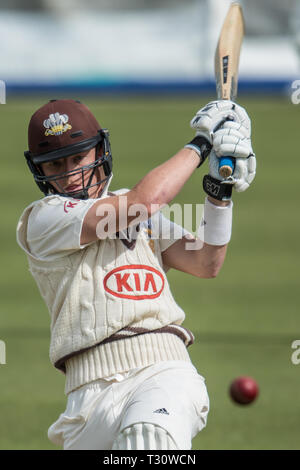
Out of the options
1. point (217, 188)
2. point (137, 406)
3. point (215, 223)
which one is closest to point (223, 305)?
point (215, 223)

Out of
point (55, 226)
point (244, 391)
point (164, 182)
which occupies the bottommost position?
point (244, 391)

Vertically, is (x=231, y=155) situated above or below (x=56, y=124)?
below

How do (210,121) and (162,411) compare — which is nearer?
(162,411)

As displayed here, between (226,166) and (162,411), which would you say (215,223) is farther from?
(162,411)

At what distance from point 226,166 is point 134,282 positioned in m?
0.61

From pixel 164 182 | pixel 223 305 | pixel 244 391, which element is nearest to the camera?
pixel 164 182

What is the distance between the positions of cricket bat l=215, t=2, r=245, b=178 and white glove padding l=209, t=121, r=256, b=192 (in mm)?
598

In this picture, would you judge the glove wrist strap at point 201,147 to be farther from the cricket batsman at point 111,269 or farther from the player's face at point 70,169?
the player's face at point 70,169

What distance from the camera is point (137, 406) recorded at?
3.38m

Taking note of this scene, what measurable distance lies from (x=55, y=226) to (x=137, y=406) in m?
0.84

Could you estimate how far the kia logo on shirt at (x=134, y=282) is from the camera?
144 inches

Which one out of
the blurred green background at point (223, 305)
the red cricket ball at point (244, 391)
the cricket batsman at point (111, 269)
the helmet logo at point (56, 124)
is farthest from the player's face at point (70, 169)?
the red cricket ball at point (244, 391)

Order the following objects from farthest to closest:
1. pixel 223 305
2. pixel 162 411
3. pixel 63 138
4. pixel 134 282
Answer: pixel 223 305 < pixel 63 138 < pixel 134 282 < pixel 162 411

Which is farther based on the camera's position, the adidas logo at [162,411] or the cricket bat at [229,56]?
the cricket bat at [229,56]
